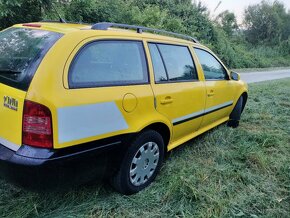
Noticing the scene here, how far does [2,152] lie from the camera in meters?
2.47

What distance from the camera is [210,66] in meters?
4.56

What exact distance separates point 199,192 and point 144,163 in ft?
2.04

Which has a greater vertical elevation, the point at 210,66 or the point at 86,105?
the point at 210,66

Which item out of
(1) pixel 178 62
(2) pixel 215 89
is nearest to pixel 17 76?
(1) pixel 178 62

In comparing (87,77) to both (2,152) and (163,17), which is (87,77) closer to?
(2,152)

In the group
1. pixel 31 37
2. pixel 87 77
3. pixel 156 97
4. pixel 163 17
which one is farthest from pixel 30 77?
pixel 163 17

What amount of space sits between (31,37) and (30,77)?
Result: 0.63 meters

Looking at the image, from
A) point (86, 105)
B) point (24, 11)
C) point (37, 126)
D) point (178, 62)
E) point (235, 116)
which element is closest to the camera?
point (37, 126)

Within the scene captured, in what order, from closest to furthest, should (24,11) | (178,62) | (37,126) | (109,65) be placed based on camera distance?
(37,126)
(109,65)
(178,62)
(24,11)

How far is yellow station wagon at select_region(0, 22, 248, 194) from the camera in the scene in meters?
2.36

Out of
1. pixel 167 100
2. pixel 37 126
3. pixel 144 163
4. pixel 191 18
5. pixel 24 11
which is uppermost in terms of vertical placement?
pixel 191 18

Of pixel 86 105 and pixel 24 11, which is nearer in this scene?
pixel 86 105

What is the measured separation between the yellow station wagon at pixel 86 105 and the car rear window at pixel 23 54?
1cm

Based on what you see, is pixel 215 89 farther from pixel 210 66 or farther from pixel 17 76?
pixel 17 76
